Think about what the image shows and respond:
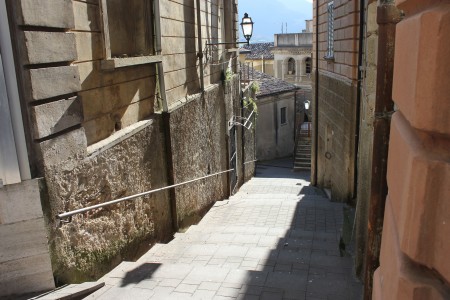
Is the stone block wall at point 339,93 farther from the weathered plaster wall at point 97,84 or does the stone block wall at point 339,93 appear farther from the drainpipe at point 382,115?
the drainpipe at point 382,115

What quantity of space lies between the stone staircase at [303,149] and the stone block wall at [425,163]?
78.5ft

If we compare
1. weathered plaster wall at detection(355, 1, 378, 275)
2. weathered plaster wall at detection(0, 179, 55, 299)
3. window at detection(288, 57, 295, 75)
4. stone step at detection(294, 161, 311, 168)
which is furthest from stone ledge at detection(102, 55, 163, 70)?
window at detection(288, 57, 295, 75)

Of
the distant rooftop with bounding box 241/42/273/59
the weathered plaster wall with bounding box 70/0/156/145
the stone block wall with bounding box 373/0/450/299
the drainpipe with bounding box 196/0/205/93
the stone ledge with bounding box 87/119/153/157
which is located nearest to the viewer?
the stone block wall with bounding box 373/0/450/299

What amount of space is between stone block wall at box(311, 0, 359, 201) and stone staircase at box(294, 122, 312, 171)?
480 inches

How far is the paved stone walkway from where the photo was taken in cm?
476

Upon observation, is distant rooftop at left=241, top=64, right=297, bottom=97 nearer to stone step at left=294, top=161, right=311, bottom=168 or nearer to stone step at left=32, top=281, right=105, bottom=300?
stone step at left=294, top=161, right=311, bottom=168

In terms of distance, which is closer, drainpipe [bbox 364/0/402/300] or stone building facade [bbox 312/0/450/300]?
stone building facade [bbox 312/0/450/300]

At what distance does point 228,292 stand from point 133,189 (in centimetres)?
212

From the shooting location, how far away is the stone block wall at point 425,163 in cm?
123

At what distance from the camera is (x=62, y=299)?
13.3ft

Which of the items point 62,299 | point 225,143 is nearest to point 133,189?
point 62,299

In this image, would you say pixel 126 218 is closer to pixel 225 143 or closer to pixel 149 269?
pixel 149 269

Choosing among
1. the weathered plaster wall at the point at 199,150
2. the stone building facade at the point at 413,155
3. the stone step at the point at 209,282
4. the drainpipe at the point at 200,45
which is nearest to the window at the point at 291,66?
the weathered plaster wall at the point at 199,150

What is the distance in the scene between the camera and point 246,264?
598cm
